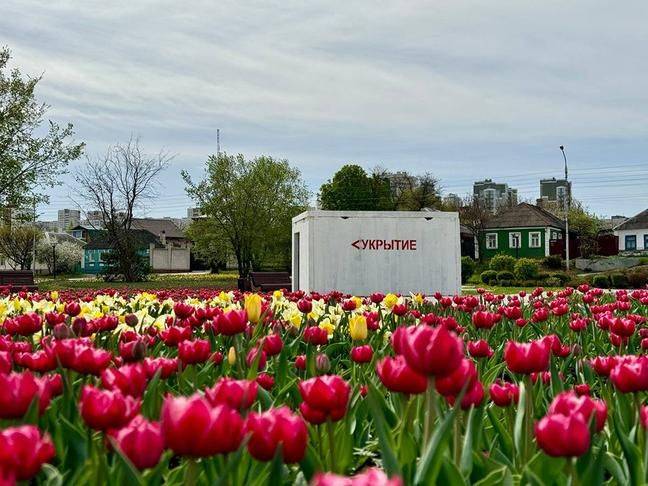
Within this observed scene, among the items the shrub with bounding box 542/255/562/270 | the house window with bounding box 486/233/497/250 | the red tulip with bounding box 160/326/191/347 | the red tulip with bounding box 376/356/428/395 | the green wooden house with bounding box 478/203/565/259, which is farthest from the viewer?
the house window with bounding box 486/233/497/250

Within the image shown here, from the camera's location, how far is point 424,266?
19312mm

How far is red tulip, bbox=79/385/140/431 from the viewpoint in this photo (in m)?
1.39

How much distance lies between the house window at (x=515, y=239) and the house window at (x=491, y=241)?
163 cm

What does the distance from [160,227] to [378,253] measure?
7079 centimetres

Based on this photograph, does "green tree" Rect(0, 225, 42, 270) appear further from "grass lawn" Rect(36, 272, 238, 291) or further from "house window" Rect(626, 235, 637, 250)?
"house window" Rect(626, 235, 637, 250)

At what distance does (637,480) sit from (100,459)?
1172 millimetres

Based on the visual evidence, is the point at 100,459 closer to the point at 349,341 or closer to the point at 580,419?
the point at 580,419

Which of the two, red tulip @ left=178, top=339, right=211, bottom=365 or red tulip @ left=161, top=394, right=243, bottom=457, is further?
red tulip @ left=178, top=339, right=211, bottom=365

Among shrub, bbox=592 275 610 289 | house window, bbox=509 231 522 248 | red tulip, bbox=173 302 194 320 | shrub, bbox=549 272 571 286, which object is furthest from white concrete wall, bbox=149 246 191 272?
red tulip, bbox=173 302 194 320

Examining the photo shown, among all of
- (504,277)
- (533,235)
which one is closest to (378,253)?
(504,277)

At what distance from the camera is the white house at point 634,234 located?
67.1 meters

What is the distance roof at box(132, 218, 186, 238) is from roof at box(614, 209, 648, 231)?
49.3 meters

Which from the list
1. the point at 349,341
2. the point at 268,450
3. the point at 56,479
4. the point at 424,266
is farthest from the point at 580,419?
the point at 424,266

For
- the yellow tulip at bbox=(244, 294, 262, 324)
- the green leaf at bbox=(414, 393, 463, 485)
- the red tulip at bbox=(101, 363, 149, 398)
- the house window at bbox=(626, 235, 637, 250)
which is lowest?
the green leaf at bbox=(414, 393, 463, 485)
